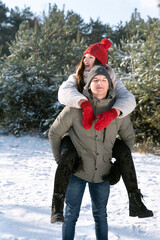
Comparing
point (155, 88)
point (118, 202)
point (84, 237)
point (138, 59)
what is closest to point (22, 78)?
point (138, 59)

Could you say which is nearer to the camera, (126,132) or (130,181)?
(130,181)

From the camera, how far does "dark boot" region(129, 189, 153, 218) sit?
1761 mm

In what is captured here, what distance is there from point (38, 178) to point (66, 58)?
24.6 ft

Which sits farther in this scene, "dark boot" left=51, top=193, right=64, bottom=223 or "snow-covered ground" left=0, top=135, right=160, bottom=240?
"snow-covered ground" left=0, top=135, right=160, bottom=240

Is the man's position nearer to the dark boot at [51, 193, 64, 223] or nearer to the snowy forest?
the dark boot at [51, 193, 64, 223]

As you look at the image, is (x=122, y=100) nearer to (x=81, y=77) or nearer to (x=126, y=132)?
(x=126, y=132)

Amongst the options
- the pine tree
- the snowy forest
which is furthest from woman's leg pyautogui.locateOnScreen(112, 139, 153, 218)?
the pine tree

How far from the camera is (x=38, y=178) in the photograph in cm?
470

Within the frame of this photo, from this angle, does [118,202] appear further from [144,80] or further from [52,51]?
[52,51]

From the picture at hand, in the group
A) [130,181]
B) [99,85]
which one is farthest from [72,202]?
[99,85]

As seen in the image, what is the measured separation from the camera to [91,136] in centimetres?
186

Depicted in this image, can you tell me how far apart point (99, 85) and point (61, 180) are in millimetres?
768

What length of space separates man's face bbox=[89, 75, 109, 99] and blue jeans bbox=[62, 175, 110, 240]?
0.71 metres

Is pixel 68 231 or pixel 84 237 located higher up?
pixel 68 231
